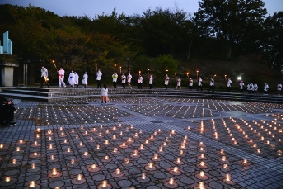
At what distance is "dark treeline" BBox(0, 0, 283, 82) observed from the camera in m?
28.2

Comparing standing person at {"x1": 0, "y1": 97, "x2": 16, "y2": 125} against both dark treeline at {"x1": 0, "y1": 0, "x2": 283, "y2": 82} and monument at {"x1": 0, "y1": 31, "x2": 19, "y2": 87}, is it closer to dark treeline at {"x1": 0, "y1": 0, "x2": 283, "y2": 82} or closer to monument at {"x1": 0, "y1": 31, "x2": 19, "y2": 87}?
monument at {"x1": 0, "y1": 31, "x2": 19, "y2": 87}

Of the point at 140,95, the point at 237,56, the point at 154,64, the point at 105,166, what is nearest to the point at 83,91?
the point at 140,95

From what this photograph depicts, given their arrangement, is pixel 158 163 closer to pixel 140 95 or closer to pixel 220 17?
pixel 140 95

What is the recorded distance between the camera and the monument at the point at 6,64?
66.3 feet

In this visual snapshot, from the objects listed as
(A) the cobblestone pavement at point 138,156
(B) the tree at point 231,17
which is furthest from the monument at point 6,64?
(B) the tree at point 231,17

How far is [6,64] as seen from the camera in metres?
20.2

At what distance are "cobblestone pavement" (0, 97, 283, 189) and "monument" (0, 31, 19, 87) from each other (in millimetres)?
15925

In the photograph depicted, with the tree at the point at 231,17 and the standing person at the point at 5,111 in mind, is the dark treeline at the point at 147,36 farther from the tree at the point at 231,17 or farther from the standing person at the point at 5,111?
the standing person at the point at 5,111

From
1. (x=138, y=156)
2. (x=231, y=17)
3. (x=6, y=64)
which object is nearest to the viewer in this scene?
(x=138, y=156)

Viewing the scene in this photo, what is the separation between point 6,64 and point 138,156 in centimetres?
2078

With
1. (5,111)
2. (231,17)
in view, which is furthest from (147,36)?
(5,111)

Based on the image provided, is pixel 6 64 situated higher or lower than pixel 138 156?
higher

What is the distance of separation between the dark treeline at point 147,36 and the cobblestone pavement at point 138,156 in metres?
22.6

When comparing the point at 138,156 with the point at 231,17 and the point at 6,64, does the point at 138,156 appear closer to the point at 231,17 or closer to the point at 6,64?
the point at 6,64
